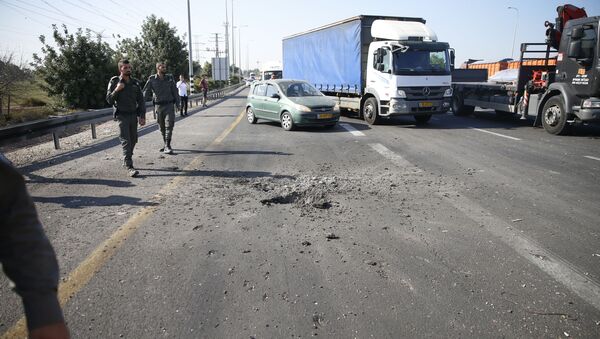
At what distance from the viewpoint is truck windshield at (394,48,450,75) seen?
13.0 meters

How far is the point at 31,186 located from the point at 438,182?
21.5 ft

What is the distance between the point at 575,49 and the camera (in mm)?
10352

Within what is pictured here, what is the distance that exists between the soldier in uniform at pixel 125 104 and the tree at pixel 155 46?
104 ft

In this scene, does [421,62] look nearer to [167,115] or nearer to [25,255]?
[167,115]

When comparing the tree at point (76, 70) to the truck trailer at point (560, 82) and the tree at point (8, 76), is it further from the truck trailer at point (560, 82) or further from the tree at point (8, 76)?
the truck trailer at point (560, 82)

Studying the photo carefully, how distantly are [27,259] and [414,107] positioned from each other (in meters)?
13.1

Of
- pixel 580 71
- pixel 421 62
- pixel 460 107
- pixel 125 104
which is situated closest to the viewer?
pixel 125 104

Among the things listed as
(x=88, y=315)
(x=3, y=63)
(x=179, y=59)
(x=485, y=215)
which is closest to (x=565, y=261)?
(x=485, y=215)

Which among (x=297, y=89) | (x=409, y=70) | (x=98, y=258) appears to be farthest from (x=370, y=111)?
(x=98, y=258)

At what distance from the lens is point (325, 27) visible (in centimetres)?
1758

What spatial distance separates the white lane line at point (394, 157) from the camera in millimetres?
7645

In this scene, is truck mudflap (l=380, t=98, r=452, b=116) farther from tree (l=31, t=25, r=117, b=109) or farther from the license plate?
tree (l=31, t=25, r=117, b=109)

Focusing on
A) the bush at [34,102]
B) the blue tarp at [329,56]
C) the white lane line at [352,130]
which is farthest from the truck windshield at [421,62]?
Answer: the bush at [34,102]

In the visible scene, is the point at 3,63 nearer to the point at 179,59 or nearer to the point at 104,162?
the point at 104,162
